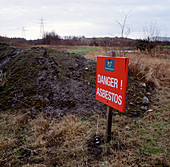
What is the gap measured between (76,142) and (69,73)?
2305 mm

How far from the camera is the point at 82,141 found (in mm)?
2359

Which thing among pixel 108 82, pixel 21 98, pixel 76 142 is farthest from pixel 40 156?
pixel 21 98

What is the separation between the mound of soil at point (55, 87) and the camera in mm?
3400

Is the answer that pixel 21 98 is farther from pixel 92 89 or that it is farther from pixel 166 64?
pixel 166 64

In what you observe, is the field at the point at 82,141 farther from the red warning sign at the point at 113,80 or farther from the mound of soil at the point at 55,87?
the red warning sign at the point at 113,80

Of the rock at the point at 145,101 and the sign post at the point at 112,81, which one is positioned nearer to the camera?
the sign post at the point at 112,81

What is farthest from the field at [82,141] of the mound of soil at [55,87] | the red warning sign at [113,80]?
the red warning sign at [113,80]

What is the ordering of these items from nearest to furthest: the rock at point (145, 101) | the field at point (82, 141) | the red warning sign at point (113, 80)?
the red warning sign at point (113, 80) → the field at point (82, 141) → the rock at point (145, 101)

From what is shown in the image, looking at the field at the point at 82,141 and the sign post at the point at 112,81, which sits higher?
the sign post at the point at 112,81

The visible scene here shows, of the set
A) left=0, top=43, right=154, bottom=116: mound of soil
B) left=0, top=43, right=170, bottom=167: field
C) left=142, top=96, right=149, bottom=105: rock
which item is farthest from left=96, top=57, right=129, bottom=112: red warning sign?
left=142, top=96, right=149, bottom=105: rock

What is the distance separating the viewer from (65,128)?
258 centimetres

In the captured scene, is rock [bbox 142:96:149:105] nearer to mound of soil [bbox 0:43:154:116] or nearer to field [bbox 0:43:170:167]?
mound of soil [bbox 0:43:154:116]

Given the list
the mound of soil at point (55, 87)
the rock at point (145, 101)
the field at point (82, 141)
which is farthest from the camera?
the rock at point (145, 101)

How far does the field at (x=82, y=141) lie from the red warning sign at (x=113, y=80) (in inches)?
16.5
